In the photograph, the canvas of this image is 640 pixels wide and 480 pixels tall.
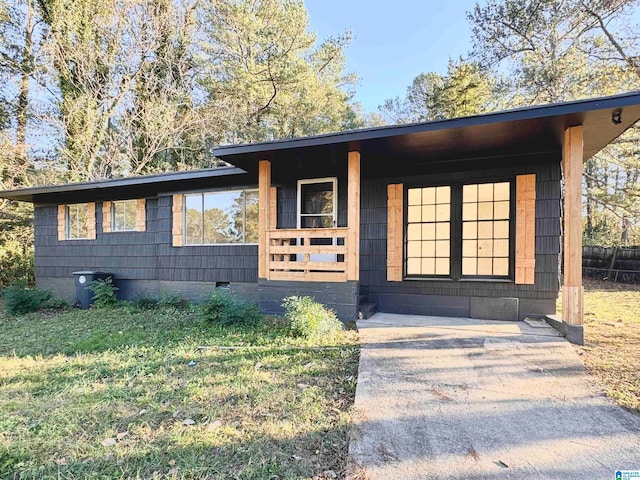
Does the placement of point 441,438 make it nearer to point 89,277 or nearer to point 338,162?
point 338,162

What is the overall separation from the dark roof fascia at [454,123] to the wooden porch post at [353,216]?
46cm

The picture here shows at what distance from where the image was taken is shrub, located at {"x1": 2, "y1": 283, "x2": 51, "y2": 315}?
23.1ft

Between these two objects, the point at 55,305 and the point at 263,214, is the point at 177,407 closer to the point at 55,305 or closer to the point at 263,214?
the point at 263,214

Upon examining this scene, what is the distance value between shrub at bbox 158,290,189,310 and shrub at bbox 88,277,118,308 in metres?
1.26

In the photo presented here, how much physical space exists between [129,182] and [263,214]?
3834 millimetres

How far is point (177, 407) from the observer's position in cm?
262

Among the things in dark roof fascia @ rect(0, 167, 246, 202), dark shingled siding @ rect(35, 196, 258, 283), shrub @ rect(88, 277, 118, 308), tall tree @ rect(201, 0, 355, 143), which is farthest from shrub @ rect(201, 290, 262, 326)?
tall tree @ rect(201, 0, 355, 143)

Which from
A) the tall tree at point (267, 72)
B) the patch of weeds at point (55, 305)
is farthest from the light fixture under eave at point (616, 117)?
the tall tree at point (267, 72)

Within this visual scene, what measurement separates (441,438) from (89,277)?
27.5 feet

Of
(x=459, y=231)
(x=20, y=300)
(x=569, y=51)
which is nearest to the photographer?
(x=459, y=231)

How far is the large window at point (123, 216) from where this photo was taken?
8348 mm

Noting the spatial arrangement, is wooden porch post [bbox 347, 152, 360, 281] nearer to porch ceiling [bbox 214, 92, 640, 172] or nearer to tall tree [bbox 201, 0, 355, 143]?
porch ceiling [bbox 214, 92, 640, 172]

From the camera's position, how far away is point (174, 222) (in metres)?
7.67

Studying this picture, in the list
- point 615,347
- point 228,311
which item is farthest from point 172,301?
point 615,347
